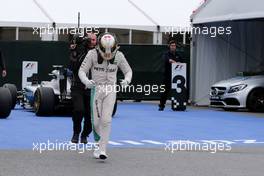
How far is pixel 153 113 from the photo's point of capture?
2012 cm

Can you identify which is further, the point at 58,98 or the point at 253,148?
the point at 58,98

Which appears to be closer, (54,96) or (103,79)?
(103,79)

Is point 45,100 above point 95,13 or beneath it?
beneath

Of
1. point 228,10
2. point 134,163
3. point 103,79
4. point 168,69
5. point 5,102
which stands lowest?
point 134,163

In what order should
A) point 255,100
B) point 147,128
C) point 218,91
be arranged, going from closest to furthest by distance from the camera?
point 147,128, point 255,100, point 218,91

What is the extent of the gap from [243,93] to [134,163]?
11854 mm

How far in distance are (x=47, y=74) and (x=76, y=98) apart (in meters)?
13.2

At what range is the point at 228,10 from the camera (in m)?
22.3

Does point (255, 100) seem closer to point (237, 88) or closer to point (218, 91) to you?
point (237, 88)

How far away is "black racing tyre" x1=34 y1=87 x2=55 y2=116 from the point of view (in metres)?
17.1

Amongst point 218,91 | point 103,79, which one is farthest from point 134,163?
point 218,91

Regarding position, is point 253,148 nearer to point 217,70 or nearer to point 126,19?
point 217,70

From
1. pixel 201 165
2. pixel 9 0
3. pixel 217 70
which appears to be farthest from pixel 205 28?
pixel 201 165

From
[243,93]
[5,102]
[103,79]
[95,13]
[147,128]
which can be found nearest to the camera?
[103,79]
